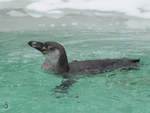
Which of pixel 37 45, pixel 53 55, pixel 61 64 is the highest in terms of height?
pixel 37 45

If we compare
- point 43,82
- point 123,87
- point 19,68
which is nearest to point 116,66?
point 123,87

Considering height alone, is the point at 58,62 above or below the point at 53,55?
below

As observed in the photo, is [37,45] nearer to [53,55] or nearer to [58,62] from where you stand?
[53,55]

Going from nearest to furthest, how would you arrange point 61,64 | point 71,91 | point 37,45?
point 71,91, point 37,45, point 61,64

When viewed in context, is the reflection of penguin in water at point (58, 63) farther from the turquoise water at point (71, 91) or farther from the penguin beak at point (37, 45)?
the turquoise water at point (71, 91)

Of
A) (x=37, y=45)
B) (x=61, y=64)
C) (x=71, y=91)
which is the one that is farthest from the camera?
(x=61, y=64)

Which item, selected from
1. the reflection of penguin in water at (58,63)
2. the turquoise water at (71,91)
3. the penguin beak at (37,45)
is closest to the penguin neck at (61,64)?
the reflection of penguin in water at (58,63)

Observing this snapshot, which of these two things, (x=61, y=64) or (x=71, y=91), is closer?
(x=71, y=91)

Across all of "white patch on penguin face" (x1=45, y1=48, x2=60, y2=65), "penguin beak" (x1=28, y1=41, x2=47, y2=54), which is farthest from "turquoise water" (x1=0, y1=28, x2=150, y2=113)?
"penguin beak" (x1=28, y1=41, x2=47, y2=54)

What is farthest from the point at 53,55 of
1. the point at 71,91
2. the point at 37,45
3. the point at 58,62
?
the point at 71,91

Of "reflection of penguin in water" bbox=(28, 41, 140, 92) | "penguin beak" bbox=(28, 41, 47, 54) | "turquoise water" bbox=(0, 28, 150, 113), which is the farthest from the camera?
"reflection of penguin in water" bbox=(28, 41, 140, 92)

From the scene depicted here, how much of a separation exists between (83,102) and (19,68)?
11.8ft

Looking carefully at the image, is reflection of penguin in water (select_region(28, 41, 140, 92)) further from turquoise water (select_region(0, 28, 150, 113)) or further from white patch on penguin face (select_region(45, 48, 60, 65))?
turquoise water (select_region(0, 28, 150, 113))

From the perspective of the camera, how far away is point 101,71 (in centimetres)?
745
